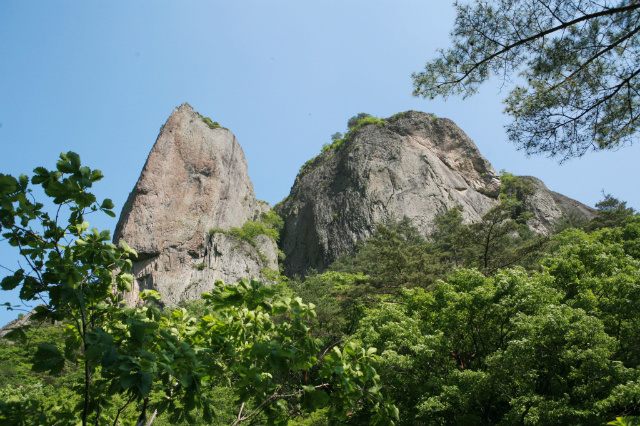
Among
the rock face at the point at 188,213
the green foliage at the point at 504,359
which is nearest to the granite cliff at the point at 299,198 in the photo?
the rock face at the point at 188,213

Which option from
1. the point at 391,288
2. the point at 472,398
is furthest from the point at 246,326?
the point at 391,288

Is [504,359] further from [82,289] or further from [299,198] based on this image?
[299,198]

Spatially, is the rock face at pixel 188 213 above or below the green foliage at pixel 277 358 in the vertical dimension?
above

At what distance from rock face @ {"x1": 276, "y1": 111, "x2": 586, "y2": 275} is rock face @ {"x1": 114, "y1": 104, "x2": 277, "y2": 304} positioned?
5.02 m

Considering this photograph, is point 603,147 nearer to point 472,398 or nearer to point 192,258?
point 472,398

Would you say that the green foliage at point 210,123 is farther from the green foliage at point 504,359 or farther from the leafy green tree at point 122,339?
the leafy green tree at point 122,339

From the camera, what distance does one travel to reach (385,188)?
41.5m

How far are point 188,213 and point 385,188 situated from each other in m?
17.9

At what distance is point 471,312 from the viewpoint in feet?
36.2

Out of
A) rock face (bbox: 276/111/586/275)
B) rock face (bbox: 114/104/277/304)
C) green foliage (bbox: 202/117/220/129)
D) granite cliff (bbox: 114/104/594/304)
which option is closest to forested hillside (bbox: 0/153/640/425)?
rock face (bbox: 114/104/277/304)

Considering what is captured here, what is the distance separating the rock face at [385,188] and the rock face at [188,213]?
5021 mm

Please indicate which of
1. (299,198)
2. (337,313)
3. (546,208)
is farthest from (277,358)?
(546,208)

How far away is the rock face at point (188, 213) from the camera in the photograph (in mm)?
33969

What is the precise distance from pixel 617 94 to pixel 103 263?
6714mm
